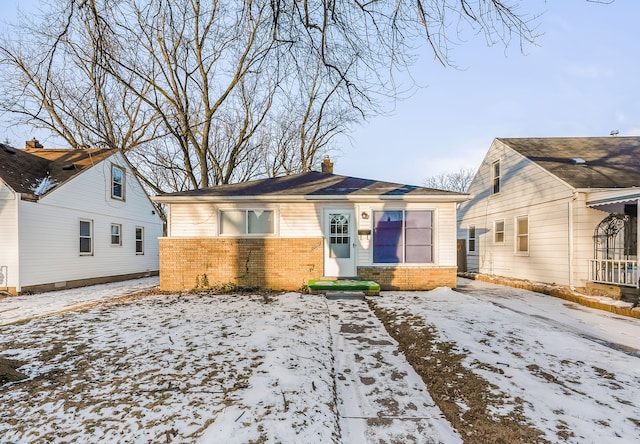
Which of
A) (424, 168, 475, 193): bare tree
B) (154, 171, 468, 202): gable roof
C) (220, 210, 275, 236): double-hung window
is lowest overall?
(220, 210, 275, 236): double-hung window

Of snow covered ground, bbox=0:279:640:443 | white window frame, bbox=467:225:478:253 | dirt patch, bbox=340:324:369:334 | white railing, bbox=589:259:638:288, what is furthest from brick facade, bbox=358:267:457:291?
white window frame, bbox=467:225:478:253

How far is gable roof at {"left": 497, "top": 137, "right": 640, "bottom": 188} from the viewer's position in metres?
9.00

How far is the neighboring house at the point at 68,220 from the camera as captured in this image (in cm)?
914

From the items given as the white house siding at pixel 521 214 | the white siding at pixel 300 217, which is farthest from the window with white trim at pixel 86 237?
the white house siding at pixel 521 214

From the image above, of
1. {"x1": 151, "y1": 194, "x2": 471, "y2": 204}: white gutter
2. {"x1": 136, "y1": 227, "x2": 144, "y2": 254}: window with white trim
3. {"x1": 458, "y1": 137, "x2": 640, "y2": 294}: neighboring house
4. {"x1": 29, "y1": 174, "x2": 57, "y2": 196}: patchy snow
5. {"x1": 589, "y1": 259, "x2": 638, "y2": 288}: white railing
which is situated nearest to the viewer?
{"x1": 589, "y1": 259, "x2": 638, "y2": 288}: white railing

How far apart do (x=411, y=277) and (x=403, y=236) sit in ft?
3.97

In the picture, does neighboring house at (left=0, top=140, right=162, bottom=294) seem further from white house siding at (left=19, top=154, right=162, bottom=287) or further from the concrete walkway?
the concrete walkway

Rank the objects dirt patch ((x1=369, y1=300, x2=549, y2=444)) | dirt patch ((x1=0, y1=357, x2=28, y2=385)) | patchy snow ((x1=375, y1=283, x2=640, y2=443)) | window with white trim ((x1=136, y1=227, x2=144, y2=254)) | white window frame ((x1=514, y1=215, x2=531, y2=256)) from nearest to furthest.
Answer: dirt patch ((x1=369, y1=300, x2=549, y2=444)), patchy snow ((x1=375, y1=283, x2=640, y2=443)), dirt patch ((x1=0, y1=357, x2=28, y2=385)), white window frame ((x1=514, y1=215, x2=531, y2=256)), window with white trim ((x1=136, y1=227, x2=144, y2=254))

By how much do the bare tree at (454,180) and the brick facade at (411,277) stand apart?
3608 cm

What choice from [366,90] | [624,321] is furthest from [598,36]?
[624,321]

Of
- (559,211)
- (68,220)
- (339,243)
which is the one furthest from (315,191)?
(68,220)

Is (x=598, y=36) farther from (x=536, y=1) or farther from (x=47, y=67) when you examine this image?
(x=47, y=67)

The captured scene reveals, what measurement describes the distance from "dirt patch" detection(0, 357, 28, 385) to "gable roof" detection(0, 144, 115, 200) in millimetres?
6847

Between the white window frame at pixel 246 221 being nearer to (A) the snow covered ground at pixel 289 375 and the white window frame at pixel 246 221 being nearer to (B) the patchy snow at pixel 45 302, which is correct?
(A) the snow covered ground at pixel 289 375
